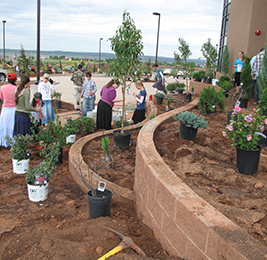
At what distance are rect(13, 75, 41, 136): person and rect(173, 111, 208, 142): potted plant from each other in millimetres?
3399

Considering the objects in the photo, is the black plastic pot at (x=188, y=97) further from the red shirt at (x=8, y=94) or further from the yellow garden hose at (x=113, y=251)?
the yellow garden hose at (x=113, y=251)

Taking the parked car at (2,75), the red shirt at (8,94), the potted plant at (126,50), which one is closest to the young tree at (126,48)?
the potted plant at (126,50)

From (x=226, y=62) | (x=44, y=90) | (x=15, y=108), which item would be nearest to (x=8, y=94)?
(x=15, y=108)

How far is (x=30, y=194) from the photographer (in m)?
4.05

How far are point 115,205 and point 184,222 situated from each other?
63.5 inches

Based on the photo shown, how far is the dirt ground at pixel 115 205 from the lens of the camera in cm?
258

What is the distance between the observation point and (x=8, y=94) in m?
6.21

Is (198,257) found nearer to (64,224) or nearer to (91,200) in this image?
(91,200)

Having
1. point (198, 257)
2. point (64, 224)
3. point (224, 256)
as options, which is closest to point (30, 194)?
point (64, 224)

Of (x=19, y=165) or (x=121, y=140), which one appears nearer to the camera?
(x=19, y=165)

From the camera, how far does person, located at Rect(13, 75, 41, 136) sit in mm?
6074

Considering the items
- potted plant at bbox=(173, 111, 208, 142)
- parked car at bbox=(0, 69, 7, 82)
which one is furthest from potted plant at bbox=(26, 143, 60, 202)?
parked car at bbox=(0, 69, 7, 82)

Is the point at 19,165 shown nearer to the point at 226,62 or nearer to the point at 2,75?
the point at 226,62

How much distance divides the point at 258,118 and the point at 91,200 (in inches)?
105
